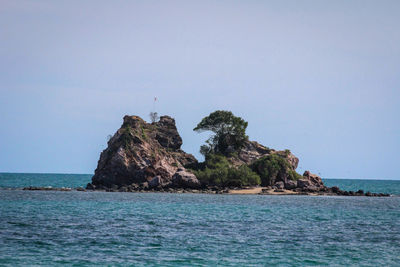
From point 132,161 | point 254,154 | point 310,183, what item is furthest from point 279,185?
point 132,161

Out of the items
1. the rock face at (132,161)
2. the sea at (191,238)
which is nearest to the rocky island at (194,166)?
the rock face at (132,161)

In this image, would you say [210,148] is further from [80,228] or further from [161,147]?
[80,228]

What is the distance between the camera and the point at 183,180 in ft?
327

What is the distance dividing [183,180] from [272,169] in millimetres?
20041

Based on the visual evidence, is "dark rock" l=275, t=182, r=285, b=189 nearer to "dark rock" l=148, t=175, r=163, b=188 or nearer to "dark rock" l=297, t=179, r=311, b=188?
"dark rock" l=297, t=179, r=311, b=188

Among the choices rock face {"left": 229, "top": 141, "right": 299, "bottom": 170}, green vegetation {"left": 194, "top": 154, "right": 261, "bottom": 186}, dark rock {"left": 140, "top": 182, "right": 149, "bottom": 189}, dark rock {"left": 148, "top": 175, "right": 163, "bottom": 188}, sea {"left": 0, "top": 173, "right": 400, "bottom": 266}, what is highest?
rock face {"left": 229, "top": 141, "right": 299, "bottom": 170}

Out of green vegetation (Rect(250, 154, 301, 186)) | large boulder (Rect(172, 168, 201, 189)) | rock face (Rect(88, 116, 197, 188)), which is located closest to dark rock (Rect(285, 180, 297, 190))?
green vegetation (Rect(250, 154, 301, 186))

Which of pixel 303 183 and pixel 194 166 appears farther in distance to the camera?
pixel 194 166

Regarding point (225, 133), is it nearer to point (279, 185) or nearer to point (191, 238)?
point (279, 185)

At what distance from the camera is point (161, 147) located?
360 ft

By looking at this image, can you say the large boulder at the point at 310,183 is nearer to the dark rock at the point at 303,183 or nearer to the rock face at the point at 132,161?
the dark rock at the point at 303,183

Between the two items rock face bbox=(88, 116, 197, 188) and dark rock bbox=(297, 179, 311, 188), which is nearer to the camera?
rock face bbox=(88, 116, 197, 188)

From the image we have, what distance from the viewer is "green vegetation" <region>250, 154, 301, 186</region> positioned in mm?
107250

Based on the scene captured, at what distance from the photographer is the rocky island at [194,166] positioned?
99938 millimetres
